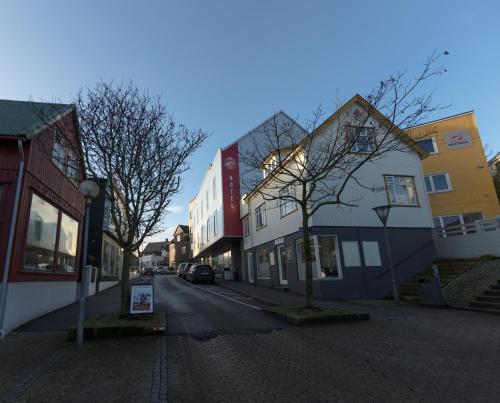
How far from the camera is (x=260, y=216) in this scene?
2494cm

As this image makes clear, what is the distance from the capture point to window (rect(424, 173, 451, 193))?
81.3ft

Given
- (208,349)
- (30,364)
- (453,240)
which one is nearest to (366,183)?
(453,240)

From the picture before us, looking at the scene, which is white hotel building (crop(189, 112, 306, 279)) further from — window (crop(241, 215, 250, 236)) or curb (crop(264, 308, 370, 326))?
curb (crop(264, 308, 370, 326))

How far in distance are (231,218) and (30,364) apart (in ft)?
77.3

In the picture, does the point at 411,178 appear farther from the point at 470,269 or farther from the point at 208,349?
the point at 208,349

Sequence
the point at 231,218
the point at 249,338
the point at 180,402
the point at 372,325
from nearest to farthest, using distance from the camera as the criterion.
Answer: the point at 180,402
the point at 249,338
the point at 372,325
the point at 231,218

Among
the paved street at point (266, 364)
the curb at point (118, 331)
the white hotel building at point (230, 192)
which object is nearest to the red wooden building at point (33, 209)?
the paved street at point (266, 364)

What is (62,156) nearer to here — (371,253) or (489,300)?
(371,253)

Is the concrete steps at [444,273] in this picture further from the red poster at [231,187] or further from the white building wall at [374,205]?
the red poster at [231,187]

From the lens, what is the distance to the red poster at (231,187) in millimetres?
29609

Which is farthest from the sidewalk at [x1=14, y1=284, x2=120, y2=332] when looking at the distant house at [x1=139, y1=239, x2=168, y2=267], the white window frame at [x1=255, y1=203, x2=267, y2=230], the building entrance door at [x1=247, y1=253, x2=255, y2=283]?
the distant house at [x1=139, y1=239, x2=168, y2=267]

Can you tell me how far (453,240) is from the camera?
59.8 ft

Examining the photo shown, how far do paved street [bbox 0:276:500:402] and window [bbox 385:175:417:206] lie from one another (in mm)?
9796

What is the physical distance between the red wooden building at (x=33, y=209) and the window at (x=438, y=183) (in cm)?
2321
